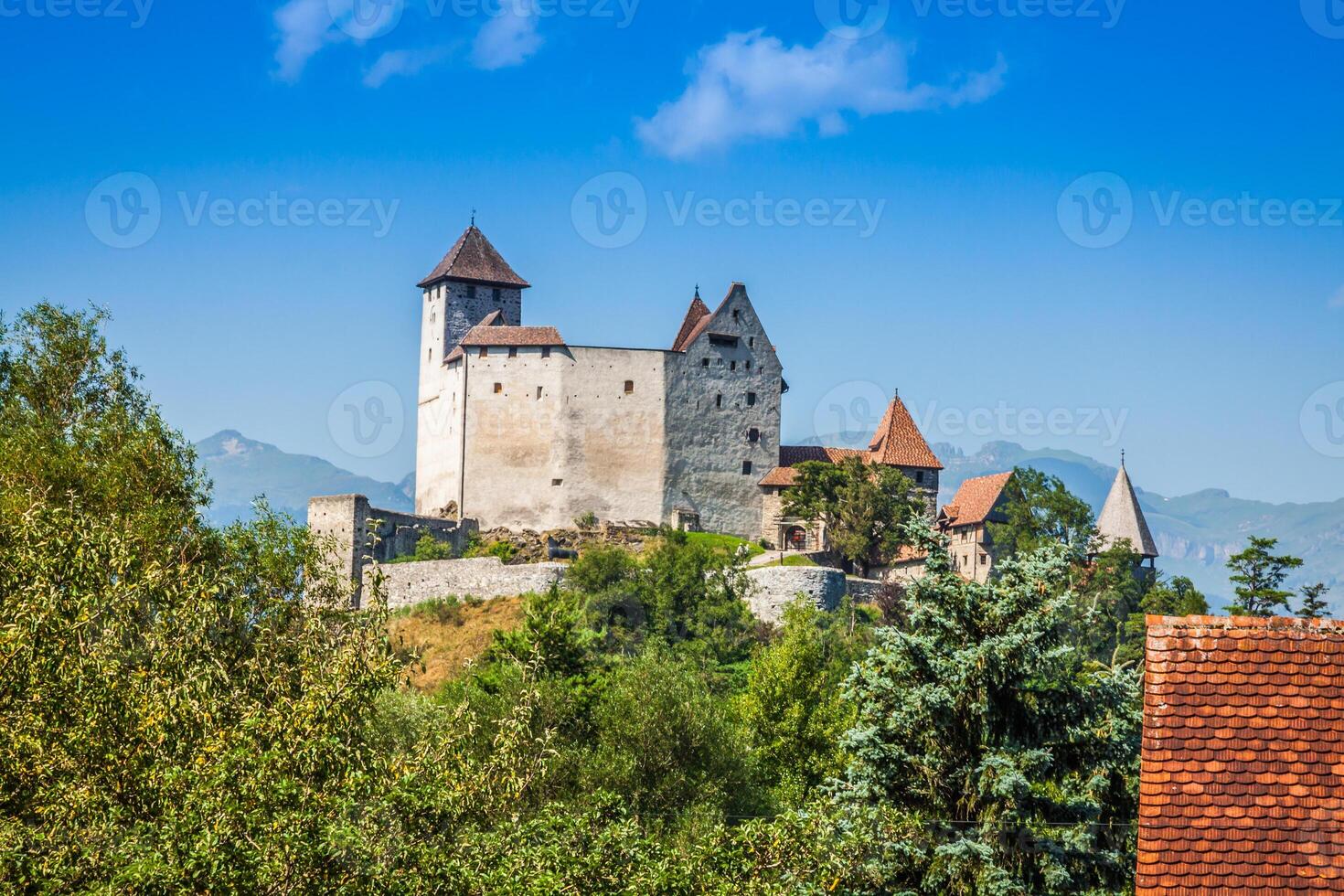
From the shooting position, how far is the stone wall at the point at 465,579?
67.9 m

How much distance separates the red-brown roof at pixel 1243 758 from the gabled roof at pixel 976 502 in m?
63.3

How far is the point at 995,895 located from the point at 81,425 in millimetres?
27298

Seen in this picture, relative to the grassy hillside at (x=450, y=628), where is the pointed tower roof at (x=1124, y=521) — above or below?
above

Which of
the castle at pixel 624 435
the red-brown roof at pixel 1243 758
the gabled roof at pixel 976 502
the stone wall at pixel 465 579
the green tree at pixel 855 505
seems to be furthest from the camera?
the castle at pixel 624 435

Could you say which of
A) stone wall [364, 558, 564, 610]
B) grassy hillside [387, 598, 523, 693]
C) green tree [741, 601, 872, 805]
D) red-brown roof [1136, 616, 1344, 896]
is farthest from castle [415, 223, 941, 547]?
red-brown roof [1136, 616, 1344, 896]

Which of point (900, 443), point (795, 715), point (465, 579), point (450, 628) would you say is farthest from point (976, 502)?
point (795, 715)

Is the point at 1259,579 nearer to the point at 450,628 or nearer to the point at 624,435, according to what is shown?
the point at 624,435

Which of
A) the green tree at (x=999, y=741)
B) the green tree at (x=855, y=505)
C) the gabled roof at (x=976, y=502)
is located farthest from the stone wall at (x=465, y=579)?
the green tree at (x=999, y=741)

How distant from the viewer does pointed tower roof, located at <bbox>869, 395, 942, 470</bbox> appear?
80.9 meters

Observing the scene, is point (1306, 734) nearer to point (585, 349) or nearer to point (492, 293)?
point (585, 349)

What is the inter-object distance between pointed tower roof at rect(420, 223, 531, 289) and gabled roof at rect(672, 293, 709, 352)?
902cm

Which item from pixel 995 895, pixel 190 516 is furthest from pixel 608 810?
pixel 995 895

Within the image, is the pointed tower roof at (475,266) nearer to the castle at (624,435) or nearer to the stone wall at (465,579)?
the castle at (624,435)

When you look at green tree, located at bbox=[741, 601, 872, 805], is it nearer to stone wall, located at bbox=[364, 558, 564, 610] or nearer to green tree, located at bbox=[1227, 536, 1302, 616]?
stone wall, located at bbox=[364, 558, 564, 610]
